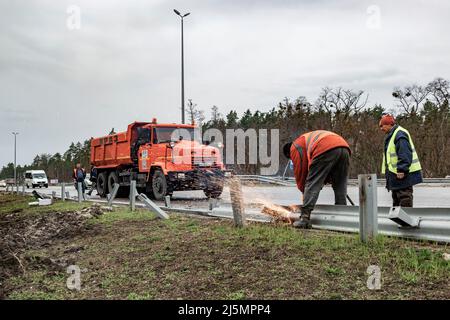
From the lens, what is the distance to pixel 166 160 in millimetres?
16812

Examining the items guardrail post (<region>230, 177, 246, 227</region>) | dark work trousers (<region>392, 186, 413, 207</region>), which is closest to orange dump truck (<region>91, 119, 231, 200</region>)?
guardrail post (<region>230, 177, 246, 227</region>)

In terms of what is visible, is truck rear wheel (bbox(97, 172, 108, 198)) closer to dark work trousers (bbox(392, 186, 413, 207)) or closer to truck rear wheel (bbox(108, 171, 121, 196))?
truck rear wheel (bbox(108, 171, 121, 196))

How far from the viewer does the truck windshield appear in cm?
1756

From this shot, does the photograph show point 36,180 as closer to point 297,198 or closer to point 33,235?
point 297,198

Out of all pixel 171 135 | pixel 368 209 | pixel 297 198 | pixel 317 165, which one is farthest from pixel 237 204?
pixel 171 135

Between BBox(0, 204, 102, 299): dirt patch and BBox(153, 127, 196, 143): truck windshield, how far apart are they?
511cm

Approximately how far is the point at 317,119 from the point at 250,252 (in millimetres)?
32555

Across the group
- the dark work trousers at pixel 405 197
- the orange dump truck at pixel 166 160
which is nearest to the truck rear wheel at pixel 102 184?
the orange dump truck at pixel 166 160

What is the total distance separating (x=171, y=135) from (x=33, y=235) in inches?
320

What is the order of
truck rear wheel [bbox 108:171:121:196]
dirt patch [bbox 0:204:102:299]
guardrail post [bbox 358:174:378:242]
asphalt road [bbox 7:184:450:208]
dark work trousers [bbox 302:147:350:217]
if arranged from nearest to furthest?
guardrail post [bbox 358:174:378:242] < dirt patch [bbox 0:204:102:299] < dark work trousers [bbox 302:147:350:217] < asphalt road [bbox 7:184:450:208] < truck rear wheel [bbox 108:171:121:196]

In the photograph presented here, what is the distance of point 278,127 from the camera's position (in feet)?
125

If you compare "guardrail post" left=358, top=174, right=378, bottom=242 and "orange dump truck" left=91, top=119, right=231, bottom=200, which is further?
"orange dump truck" left=91, top=119, right=231, bottom=200

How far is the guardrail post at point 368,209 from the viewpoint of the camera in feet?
19.0
